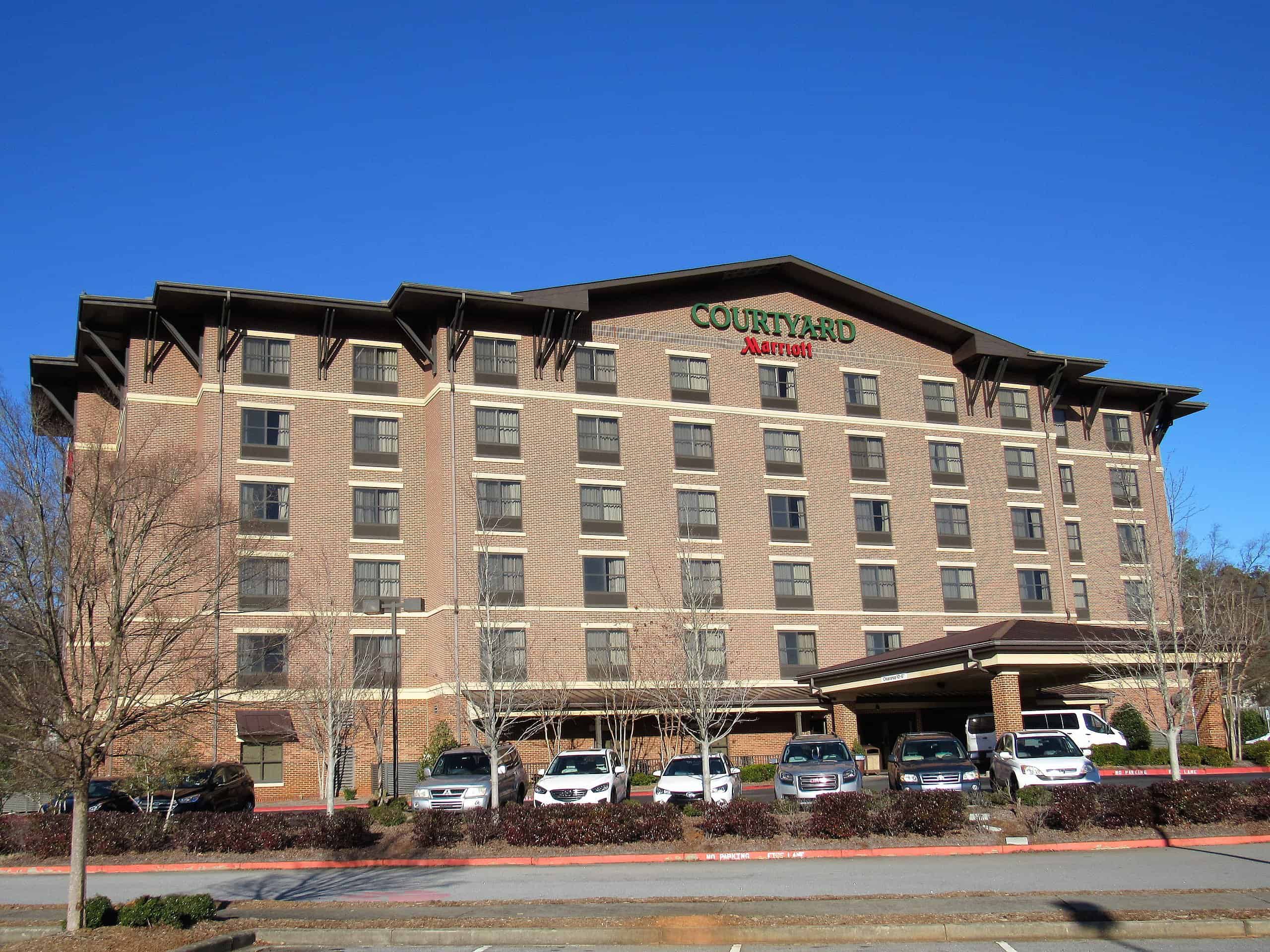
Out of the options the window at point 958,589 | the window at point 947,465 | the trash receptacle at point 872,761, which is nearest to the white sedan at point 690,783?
the trash receptacle at point 872,761

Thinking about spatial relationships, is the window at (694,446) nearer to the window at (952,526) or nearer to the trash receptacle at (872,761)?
the window at (952,526)

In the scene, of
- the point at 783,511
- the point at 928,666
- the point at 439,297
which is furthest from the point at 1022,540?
the point at 439,297

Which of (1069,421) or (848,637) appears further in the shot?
(1069,421)

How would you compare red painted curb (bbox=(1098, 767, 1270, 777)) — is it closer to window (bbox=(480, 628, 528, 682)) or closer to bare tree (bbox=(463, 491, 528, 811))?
bare tree (bbox=(463, 491, 528, 811))

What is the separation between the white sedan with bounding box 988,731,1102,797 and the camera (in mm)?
26062

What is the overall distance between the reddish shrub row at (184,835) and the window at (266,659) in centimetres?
1734

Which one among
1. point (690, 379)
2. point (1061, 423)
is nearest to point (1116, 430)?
point (1061, 423)

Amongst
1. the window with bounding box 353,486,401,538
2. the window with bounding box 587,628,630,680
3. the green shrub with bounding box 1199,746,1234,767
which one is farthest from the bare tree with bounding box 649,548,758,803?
the green shrub with bounding box 1199,746,1234,767

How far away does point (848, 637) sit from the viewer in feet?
165

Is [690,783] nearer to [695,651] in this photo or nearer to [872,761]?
[695,651]

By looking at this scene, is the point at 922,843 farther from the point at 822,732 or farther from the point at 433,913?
the point at 822,732

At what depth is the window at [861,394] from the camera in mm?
53281

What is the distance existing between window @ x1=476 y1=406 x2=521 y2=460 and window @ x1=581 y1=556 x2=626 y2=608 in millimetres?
5171

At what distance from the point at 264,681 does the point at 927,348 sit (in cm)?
3251
